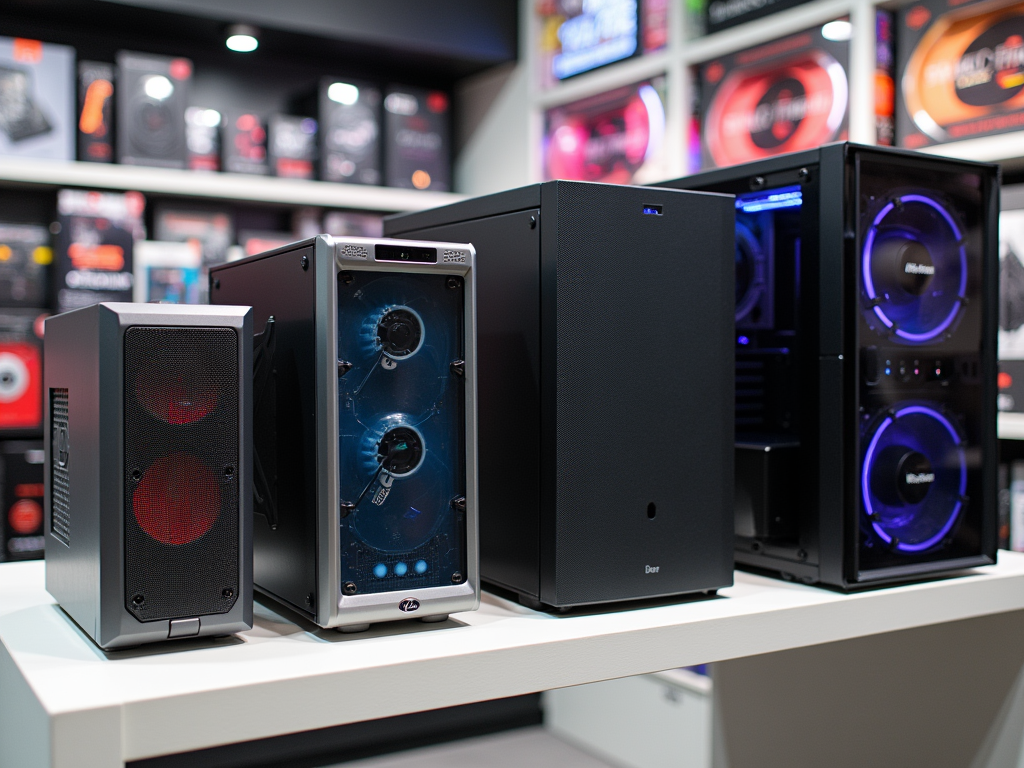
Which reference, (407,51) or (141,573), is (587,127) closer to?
(407,51)

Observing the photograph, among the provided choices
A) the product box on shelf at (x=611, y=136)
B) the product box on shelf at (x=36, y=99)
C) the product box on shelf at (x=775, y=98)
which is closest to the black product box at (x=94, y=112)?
the product box on shelf at (x=36, y=99)

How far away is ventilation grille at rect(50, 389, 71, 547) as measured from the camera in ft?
2.45

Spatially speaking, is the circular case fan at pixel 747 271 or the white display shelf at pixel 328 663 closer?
the white display shelf at pixel 328 663

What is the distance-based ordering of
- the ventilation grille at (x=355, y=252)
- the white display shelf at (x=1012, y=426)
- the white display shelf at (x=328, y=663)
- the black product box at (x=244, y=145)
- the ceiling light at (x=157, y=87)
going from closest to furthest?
1. the white display shelf at (x=328, y=663)
2. the ventilation grille at (x=355, y=252)
3. the white display shelf at (x=1012, y=426)
4. the ceiling light at (x=157, y=87)
5. the black product box at (x=244, y=145)

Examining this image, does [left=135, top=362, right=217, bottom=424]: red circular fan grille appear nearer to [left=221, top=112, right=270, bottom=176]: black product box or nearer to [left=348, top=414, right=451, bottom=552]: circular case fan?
[left=348, top=414, right=451, bottom=552]: circular case fan

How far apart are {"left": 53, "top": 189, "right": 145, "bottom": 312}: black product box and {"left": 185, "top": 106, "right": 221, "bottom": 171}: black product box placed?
0.20m

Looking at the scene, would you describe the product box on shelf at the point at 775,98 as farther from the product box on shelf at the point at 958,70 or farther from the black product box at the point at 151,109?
the black product box at the point at 151,109

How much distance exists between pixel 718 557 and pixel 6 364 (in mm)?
1871

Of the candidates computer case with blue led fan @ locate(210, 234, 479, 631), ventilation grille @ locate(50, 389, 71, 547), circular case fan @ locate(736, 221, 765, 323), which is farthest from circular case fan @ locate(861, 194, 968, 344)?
ventilation grille @ locate(50, 389, 71, 547)

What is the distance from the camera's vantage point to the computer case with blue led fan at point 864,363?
34.1 inches

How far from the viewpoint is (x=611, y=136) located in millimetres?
2496

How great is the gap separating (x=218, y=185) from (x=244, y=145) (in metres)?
0.16

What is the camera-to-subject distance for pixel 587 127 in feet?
8.46

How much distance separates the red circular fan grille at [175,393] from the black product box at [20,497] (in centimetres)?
170
